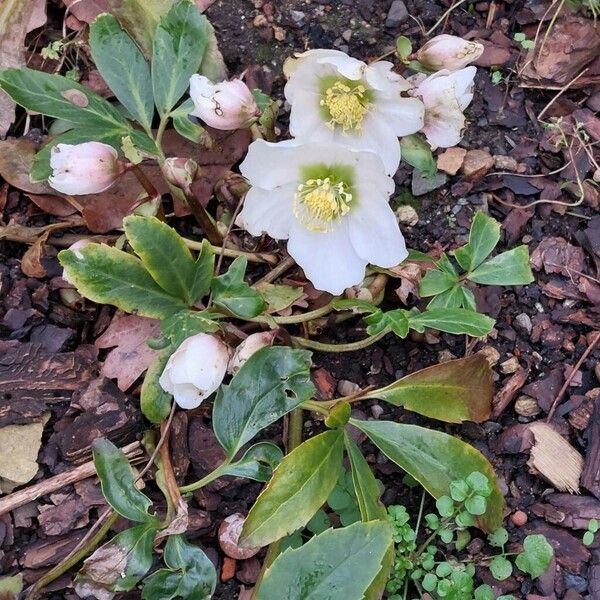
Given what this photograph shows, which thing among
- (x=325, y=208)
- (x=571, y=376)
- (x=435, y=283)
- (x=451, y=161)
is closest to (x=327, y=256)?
(x=325, y=208)

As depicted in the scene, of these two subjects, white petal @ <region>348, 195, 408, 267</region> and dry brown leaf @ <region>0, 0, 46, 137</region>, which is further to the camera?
dry brown leaf @ <region>0, 0, 46, 137</region>

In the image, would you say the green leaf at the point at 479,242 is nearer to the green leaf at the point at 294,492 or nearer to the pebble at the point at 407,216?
the pebble at the point at 407,216

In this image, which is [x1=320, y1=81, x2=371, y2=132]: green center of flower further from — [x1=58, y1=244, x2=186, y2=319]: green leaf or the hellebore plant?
[x1=58, y1=244, x2=186, y2=319]: green leaf

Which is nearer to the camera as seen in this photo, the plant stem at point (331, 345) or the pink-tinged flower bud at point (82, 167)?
the pink-tinged flower bud at point (82, 167)

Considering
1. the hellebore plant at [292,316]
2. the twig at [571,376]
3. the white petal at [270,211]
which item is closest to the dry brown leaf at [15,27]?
the hellebore plant at [292,316]

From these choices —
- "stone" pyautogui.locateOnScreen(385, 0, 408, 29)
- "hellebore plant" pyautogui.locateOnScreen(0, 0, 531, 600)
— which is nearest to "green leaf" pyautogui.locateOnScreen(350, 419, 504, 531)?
"hellebore plant" pyautogui.locateOnScreen(0, 0, 531, 600)

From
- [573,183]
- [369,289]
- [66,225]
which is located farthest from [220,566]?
[573,183]
